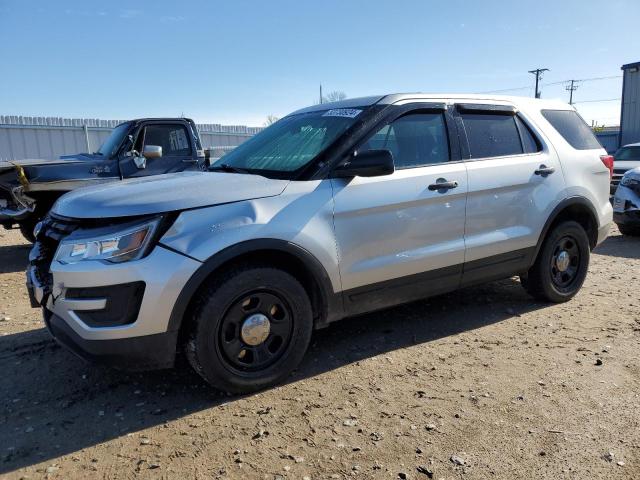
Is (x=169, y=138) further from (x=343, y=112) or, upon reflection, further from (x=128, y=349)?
(x=128, y=349)

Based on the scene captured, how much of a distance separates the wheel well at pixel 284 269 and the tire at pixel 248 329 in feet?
0.13

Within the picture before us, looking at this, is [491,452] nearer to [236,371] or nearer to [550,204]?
[236,371]

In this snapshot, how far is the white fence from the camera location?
46.5 ft

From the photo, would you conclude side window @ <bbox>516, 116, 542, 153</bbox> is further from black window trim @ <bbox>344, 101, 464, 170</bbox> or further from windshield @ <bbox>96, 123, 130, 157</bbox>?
windshield @ <bbox>96, 123, 130, 157</bbox>

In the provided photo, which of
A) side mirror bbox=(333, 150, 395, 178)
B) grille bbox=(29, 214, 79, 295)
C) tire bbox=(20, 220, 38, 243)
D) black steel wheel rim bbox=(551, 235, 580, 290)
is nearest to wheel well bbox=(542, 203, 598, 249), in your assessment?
black steel wheel rim bbox=(551, 235, 580, 290)

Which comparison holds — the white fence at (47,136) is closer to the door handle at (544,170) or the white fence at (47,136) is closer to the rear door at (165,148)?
the rear door at (165,148)

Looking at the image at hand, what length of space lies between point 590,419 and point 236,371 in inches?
81.2

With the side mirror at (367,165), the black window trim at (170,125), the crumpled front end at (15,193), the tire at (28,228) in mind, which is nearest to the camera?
the side mirror at (367,165)

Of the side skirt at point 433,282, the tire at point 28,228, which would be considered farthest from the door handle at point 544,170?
the tire at point 28,228

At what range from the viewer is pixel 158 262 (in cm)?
275

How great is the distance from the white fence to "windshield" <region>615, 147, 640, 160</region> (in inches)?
397

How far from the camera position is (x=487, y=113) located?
4273 millimetres

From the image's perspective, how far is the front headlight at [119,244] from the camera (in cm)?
274

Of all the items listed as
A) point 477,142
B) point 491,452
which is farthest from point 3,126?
point 491,452
